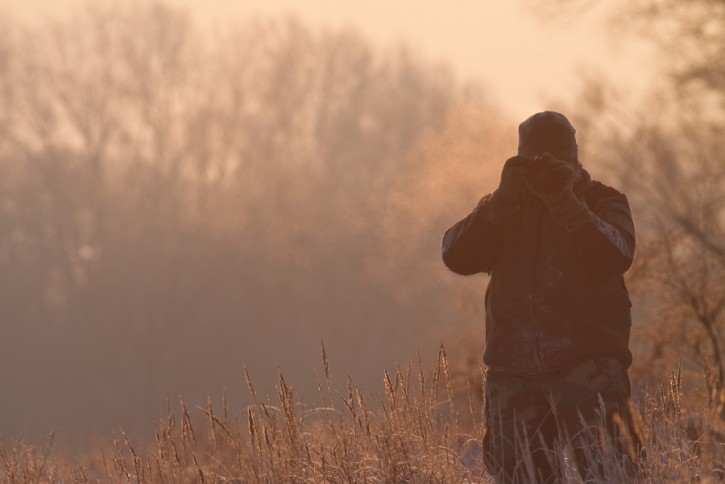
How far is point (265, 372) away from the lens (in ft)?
113

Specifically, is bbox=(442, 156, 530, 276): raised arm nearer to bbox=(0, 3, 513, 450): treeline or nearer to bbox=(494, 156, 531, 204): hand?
bbox=(494, 156, 531, 204): hand

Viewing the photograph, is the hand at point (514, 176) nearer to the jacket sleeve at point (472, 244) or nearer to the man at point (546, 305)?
the man at point (546, 305)

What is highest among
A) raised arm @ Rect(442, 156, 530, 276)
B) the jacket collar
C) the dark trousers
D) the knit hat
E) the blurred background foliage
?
the blurred background foliage

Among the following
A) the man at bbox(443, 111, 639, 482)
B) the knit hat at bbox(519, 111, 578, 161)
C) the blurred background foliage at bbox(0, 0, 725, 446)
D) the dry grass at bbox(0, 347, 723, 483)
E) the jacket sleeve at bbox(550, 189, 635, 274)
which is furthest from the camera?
the blurred background foliage at bbox(0, 0, 725, 446)

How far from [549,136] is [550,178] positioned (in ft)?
0.85

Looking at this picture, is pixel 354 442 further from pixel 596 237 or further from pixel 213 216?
pixel 213 216

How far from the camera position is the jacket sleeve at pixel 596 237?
16.3 ft

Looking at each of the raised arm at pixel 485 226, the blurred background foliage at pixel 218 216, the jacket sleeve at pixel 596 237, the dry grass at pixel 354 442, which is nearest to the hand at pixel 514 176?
the raised arm at pixel 485 226

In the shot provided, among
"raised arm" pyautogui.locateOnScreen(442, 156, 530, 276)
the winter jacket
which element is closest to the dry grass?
the winter jacket

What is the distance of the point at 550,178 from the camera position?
5.04 meters

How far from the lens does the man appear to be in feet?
16.7

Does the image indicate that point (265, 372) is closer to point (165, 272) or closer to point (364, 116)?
point (165, 272)

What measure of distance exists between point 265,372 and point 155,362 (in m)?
3.10

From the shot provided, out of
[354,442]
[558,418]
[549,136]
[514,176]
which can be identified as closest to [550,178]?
[514,176]
